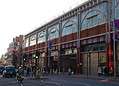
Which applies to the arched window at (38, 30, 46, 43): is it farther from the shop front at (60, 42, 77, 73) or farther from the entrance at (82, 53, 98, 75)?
the entrance at (82, 53, 98, 75)

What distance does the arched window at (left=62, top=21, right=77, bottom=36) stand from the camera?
87.1 m

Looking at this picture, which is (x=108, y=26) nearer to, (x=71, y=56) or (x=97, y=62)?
(x=97, y=62)

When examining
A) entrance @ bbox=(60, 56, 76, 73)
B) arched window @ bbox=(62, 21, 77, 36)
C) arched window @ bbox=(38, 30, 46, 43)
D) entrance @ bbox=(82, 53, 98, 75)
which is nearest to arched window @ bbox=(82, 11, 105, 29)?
arched window @ bbox=(62, 21, 77, 36)

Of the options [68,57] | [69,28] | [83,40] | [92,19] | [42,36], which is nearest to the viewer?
Result: [92,19]

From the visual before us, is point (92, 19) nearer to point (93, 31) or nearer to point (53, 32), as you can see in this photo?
point (93, 31)

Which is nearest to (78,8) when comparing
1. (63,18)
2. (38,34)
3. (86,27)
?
(86,27)

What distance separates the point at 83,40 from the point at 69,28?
10755 millimetres

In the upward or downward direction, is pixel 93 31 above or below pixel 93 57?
above

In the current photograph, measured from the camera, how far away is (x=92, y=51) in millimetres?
76938

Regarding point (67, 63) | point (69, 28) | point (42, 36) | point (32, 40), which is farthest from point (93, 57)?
point (32, 40)

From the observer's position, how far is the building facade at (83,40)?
67.4 m

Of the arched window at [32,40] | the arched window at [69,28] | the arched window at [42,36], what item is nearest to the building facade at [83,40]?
the arched window at [69,28]

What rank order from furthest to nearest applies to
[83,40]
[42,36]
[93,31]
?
[42,36]
[83,40]
[93,31]

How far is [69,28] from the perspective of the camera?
90.2 m
